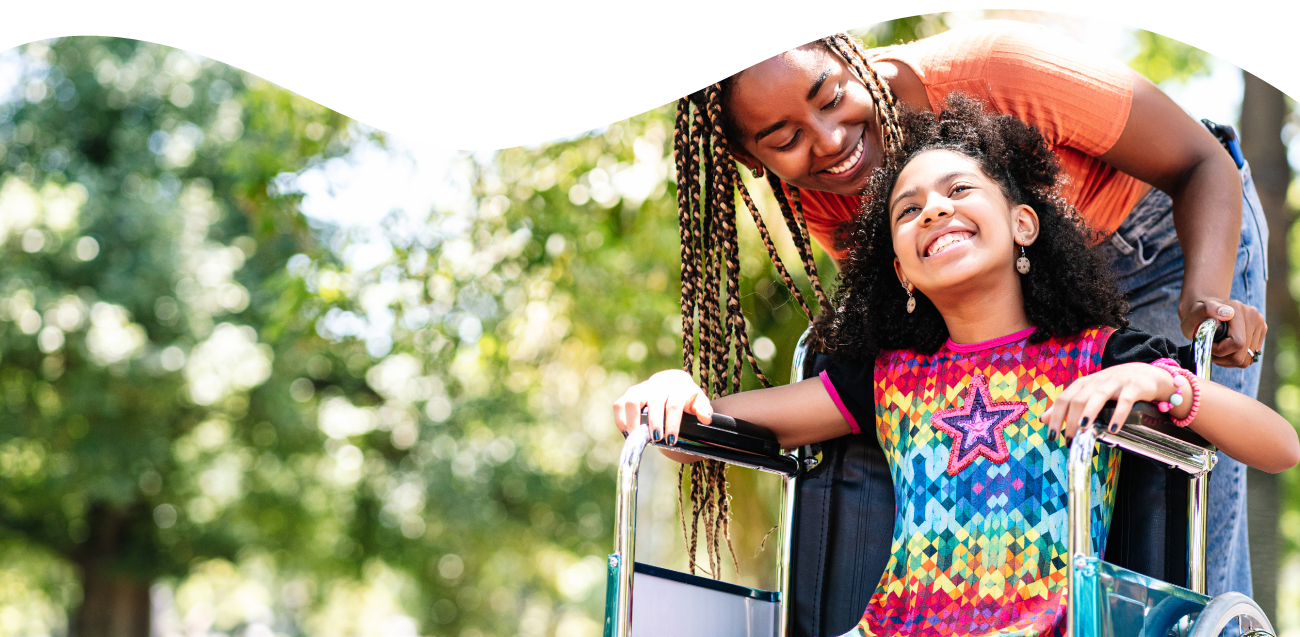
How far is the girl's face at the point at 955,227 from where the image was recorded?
1550mm

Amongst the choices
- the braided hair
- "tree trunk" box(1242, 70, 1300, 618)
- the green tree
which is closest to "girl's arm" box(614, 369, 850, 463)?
the braided hair

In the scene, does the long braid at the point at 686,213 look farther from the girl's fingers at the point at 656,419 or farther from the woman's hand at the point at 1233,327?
the woman's hand at the point at 1233,327

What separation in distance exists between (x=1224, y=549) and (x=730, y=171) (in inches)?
39.4

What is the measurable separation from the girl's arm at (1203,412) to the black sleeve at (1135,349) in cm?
11

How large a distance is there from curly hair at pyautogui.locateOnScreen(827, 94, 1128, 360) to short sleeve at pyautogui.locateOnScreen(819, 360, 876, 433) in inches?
1.4

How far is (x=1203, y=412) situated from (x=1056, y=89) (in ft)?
2.06

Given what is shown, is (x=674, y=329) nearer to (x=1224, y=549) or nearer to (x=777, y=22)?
(x=1224, y=549)

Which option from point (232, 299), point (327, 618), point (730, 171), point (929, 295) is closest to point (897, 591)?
point (929, 295)

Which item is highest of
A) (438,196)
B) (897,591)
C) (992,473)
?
(438,196)

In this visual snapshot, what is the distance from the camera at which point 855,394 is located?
170 cm

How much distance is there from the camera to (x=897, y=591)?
1575mm

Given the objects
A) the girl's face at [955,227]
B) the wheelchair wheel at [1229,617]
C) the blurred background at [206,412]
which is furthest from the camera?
the blurred background at [206,412]

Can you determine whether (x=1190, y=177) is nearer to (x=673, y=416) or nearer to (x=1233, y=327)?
(x=1233, y=327)

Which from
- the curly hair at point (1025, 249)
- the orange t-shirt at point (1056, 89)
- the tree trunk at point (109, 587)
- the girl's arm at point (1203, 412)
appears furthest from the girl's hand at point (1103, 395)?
the tree trunk at point (109, 587)
